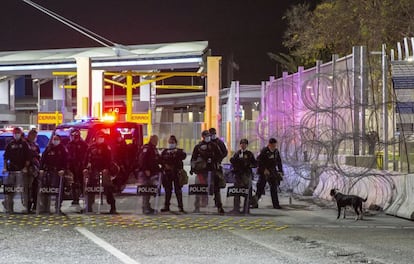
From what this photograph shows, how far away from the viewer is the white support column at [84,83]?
24469 mm

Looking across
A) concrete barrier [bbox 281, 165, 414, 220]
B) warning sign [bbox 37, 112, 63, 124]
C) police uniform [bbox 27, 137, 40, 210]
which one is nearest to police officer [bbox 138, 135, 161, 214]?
police uniform [bbox 27, 137, 40, 210]

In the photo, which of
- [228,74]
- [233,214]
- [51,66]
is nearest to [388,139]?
[233,214]

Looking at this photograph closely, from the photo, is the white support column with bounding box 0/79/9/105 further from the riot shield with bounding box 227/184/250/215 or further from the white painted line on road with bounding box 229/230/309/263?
the white painted line on road with bounding box 229/230/309/263

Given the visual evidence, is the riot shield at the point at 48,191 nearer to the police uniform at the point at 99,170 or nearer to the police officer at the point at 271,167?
the police uniform at the point at 99,170

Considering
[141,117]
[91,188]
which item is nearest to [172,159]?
[91,188]

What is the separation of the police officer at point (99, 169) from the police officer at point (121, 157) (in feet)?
8.11

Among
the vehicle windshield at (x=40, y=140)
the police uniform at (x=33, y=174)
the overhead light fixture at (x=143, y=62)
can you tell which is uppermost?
the overhead light fixture at (x=143, y=62)

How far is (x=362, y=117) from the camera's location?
14281 millimetres

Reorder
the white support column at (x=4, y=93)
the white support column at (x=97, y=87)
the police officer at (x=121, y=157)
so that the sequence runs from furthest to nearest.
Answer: the white support column at (x=4, y=93)
the white support column at (x=97, y=87)
the police officer at (x=121, y=157)

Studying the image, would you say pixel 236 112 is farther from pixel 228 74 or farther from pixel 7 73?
pixel 228 74

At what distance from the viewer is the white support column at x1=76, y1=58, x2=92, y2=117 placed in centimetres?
2447

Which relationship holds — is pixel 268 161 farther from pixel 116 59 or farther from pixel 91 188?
pixel 116 59

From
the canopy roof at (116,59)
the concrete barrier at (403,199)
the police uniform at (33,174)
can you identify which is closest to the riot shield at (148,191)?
the police uniform at (33,174)

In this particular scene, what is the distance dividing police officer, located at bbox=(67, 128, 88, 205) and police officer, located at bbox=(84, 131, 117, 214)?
2.38ft
